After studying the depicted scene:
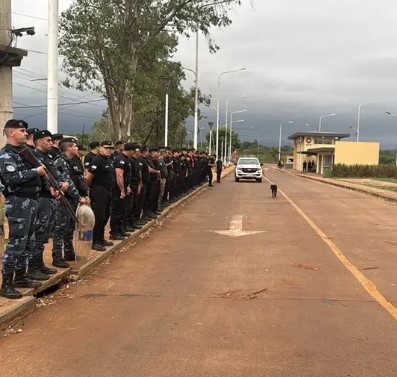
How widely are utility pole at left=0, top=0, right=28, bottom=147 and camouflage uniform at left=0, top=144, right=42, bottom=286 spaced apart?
763cm

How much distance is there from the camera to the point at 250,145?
17825 centimetres

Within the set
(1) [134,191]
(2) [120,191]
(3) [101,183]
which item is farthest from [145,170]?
(3) [101,183]

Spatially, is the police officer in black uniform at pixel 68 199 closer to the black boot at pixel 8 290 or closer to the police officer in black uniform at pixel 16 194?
the police officer in black uniform at pixel 16 194

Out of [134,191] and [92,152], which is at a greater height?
[92,152]

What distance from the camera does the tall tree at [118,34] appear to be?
85.8 ft

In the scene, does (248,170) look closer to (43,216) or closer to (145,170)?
(145,170)

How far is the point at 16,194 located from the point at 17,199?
6 centimetres

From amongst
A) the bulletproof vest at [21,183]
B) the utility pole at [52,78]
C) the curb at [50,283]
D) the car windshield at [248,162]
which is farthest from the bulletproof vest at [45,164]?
the car windshield at [248,162]

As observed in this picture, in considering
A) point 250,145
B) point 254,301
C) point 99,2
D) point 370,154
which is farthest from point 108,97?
point 250,145

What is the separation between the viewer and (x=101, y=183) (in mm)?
9328

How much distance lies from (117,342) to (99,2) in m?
23.7

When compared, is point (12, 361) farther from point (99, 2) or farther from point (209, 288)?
point (99, 2)

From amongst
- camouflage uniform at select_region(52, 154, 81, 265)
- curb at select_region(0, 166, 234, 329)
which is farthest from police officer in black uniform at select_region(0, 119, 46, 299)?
camouflage uniform at select_region(52, 154, 81, 265)

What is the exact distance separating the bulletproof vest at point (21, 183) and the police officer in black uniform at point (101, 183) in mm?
3148
